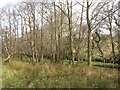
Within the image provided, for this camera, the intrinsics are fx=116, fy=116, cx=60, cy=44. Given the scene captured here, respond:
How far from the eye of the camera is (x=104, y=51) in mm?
21422

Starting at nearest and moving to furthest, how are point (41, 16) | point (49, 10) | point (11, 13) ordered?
point (49, 10) < point (41, 16) < point (11, 13)

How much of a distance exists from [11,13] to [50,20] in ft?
36.6

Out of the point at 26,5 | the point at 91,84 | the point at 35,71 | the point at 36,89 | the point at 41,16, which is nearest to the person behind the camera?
the point at 36,89

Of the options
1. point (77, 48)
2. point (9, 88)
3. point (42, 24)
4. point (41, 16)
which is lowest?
point (9, 88)

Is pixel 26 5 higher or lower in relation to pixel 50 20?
higher

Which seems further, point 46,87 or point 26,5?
point 26,5

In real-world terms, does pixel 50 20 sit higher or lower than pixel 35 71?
higher

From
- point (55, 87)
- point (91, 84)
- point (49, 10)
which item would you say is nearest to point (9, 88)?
point (55, 87)

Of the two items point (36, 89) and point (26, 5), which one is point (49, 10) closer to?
point (26, 5)

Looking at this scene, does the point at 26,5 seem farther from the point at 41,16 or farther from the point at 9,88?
the point at 9,88

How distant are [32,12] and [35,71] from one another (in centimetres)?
1186

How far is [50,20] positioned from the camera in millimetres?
19062

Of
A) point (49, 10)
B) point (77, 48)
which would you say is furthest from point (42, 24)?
point (77, 48)

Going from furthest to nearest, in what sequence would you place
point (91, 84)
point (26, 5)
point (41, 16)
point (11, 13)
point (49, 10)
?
1. point (11, 13)
2. point (41, 16)
3. point (49, 10)
4. point (26, 5)
5. point (91, 84)
